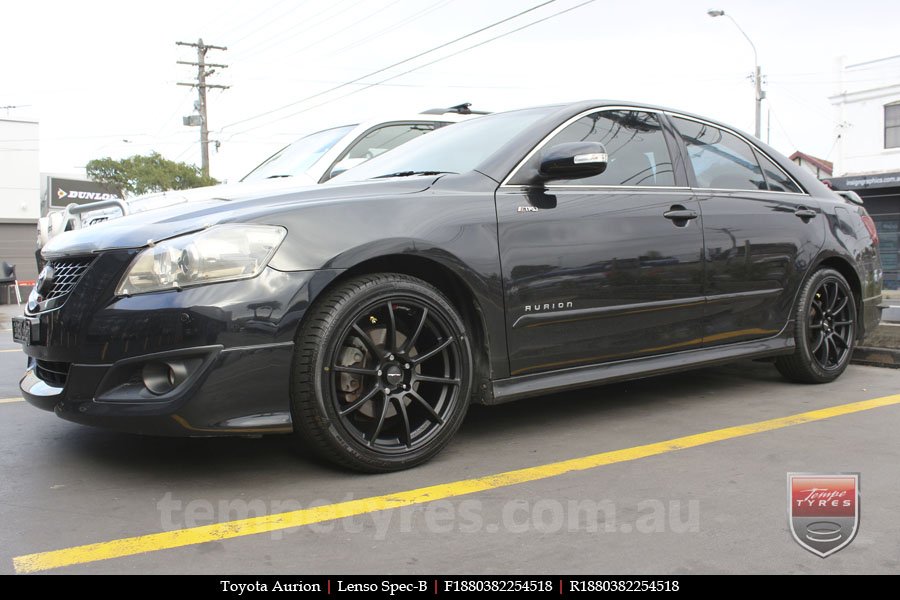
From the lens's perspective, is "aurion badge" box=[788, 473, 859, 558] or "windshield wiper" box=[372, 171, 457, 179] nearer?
"aurion badge" box=[788, 473, 859, 558]

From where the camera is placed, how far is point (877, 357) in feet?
18.8

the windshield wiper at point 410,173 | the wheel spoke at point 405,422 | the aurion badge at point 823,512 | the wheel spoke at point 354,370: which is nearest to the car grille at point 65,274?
the wheel spoke at point 354,370

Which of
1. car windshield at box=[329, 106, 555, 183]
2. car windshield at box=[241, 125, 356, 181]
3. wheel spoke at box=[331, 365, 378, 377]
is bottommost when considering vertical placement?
wheel spoke at box=[331, 365, 378, 377]

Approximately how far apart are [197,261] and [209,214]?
23cm

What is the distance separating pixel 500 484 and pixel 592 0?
15570 millimetres

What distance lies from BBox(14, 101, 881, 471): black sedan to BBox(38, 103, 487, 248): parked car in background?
279cm

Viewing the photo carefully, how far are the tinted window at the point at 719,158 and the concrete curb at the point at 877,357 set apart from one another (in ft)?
5.90

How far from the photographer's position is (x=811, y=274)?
4801mm

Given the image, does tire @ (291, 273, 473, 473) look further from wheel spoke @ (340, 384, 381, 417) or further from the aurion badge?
the aurion badge

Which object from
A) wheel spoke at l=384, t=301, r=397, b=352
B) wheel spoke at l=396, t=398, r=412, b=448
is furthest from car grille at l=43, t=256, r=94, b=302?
wheel spoke at l=396, t=398, r=412, b=448

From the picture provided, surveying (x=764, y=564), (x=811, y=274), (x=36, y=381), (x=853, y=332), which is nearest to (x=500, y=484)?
(x=764, y=564)

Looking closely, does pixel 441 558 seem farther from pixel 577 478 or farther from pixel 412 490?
pixel 577 478

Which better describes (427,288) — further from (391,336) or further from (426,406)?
(426,406)

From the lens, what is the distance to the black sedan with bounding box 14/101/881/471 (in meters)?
2.84
